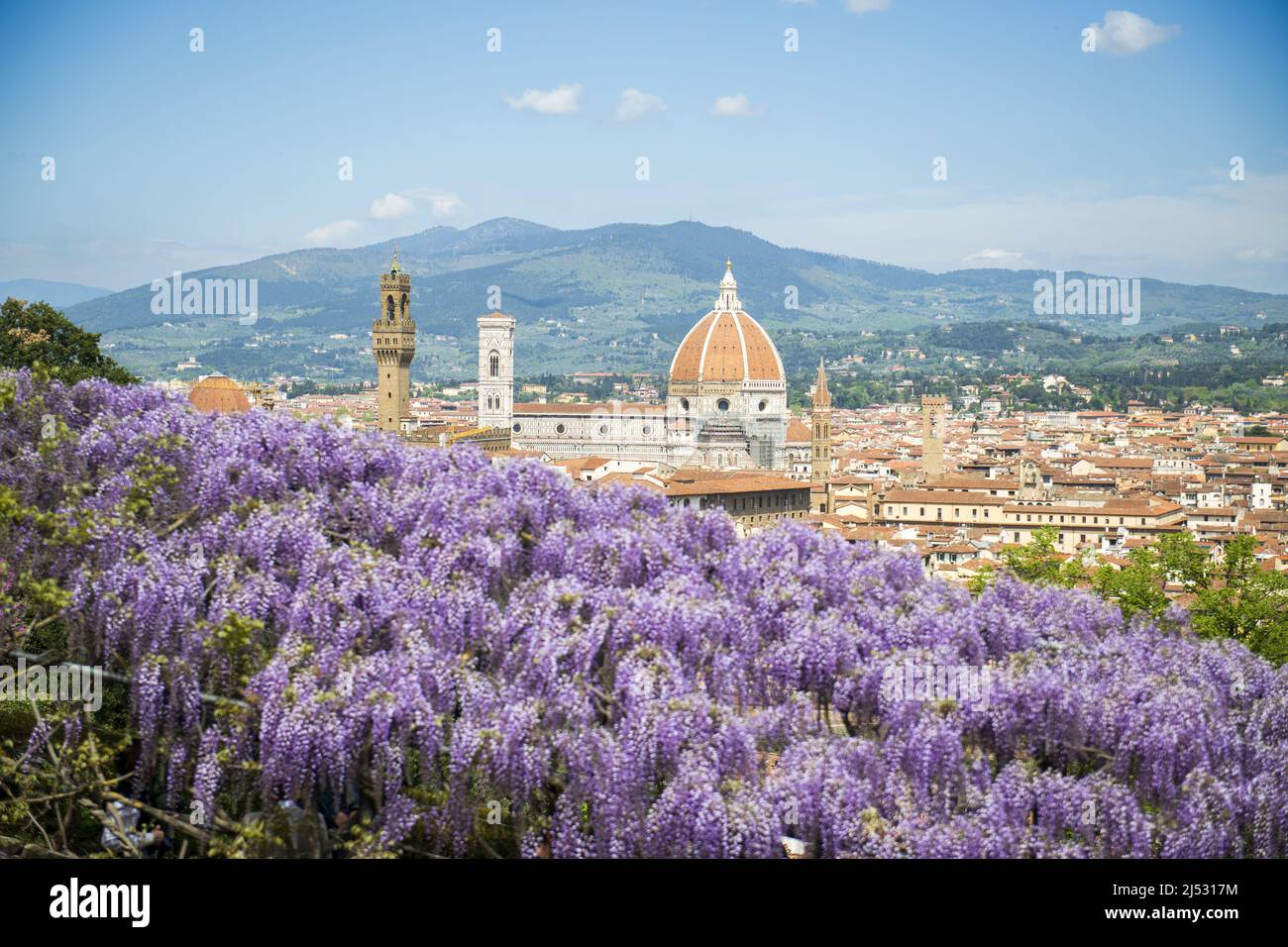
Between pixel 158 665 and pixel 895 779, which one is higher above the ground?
pixel 158 665

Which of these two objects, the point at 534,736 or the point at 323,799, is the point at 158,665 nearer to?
the point at 323,799

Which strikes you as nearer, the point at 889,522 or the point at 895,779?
the point at 895,779

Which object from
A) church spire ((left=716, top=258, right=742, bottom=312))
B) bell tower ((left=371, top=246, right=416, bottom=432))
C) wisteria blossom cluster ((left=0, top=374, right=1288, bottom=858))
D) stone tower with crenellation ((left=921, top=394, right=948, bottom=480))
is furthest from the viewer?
church spire ((left=716, top=258, right=742, bottom=312))

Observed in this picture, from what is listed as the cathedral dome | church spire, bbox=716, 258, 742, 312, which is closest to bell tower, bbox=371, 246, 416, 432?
the cathedral dome

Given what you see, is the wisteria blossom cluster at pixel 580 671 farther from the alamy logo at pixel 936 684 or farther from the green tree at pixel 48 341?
the green tree at pixel 48 341
